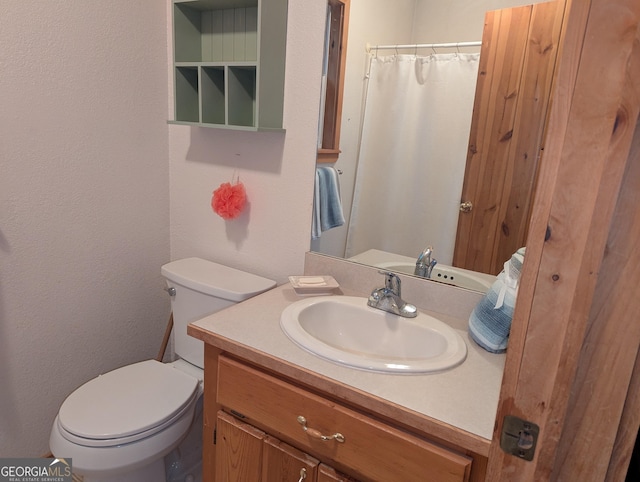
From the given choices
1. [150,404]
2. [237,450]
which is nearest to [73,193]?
[150,404]

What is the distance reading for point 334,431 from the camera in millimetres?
949

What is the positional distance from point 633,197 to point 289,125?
120cm

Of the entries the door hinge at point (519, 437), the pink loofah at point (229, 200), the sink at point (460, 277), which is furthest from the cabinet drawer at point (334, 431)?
the pink loofah at point (229, 200)

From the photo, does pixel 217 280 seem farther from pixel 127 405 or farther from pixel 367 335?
pixel 367 335

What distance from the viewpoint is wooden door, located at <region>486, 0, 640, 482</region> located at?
45cm

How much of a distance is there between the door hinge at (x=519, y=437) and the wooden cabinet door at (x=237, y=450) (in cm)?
67

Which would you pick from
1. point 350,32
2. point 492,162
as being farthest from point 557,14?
point 350,32

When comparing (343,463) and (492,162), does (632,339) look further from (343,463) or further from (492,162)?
(492,162)

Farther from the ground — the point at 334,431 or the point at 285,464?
the point at 334,431

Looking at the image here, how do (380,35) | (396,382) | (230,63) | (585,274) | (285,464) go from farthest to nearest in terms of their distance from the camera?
(230,63), (380,35), (285,464), (396,382), (585,274)

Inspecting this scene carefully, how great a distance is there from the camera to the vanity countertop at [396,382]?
823mm

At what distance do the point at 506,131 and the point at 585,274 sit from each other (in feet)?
2.74

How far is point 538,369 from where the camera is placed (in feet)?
1.74

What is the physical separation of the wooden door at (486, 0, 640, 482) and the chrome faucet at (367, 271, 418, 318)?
669mm
